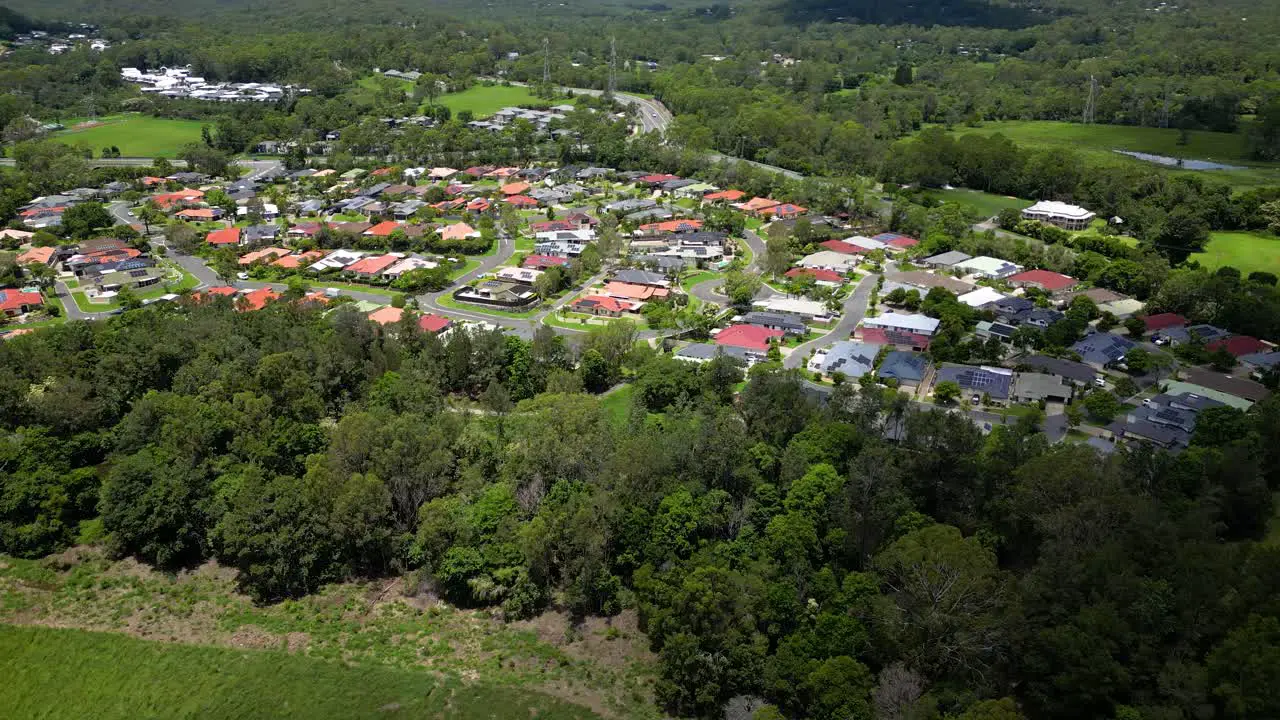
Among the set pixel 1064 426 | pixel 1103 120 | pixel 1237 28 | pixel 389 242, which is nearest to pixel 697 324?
pixel 1064 426

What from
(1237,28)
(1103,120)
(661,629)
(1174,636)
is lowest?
(661,629)

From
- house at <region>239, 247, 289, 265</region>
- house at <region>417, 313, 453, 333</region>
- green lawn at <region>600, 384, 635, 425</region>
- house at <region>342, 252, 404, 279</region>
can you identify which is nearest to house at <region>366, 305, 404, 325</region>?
house at <region>417, 313, 453, 333</region>

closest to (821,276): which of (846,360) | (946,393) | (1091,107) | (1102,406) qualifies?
(846,360)

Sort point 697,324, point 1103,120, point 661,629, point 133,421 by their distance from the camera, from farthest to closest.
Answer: point 1103,120 → point 697,324 → point 133,421 → point 661,629

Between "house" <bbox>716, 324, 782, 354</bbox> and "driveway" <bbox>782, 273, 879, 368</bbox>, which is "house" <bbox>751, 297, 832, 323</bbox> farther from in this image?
"house" <bbox>716, 324, 782, 354</bbox>

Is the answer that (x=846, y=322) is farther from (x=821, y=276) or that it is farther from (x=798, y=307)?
(x=821, y=276)

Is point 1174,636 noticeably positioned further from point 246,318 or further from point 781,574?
point 246,318

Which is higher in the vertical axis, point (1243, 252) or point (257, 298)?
point (1243, 252)
